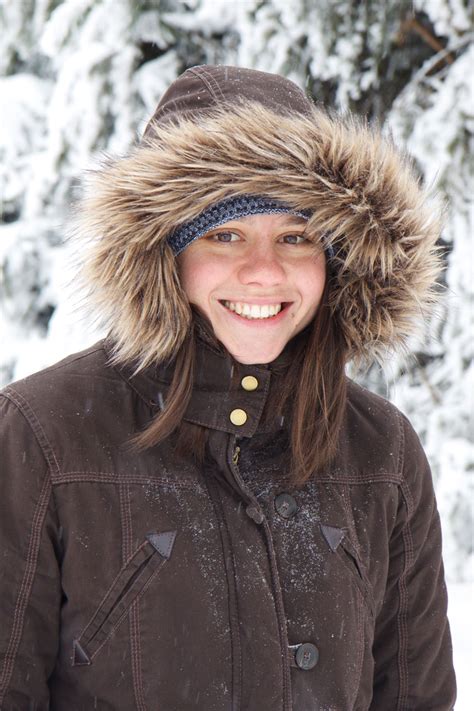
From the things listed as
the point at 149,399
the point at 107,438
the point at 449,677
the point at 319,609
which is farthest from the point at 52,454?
the point at 449,677

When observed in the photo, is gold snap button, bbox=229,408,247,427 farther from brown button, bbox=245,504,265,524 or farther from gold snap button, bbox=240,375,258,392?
brown button, bbox=245,504,265,524

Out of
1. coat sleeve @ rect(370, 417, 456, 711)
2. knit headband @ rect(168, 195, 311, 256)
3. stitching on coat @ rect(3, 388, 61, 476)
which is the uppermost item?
knit headband @ rect(168, 195, 311, 256)

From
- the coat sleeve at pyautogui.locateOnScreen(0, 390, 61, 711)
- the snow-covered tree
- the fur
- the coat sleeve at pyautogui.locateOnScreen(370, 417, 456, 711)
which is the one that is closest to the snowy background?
the snow-covered tree

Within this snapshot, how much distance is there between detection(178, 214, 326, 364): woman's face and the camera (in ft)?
6.22

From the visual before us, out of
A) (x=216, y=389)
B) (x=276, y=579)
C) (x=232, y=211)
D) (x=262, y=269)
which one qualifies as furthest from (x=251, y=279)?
(x=276, y=579)

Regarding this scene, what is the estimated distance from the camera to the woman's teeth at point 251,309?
191 cm

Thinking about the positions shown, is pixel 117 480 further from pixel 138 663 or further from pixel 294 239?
pixel 294 239

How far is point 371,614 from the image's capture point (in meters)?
2.08

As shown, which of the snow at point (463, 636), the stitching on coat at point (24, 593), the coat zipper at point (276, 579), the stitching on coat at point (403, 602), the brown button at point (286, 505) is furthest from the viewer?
the snow at point (463, 636)

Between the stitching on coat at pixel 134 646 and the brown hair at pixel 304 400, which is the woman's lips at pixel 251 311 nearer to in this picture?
the brown hair at pixel 304 400

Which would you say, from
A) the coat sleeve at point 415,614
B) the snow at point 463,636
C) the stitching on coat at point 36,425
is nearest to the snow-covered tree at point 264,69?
the snow at point 463,636

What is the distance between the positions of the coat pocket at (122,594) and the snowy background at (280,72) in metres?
2.29

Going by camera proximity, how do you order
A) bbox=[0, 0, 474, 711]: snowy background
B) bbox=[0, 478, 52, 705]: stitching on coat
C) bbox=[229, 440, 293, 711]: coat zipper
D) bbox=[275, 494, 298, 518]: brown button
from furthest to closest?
bbox=[0, 0, 474, 711]: snowy background → bbox=[275, 494, 298, 518]: brown button → bbox=[229, 440, 293, 711]: coat zipper → bbox=[0, 478, 52, 705]: stitching on coat

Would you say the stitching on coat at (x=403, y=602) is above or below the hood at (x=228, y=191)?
below
